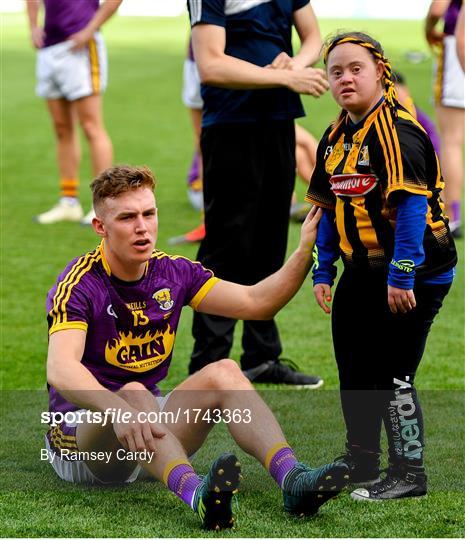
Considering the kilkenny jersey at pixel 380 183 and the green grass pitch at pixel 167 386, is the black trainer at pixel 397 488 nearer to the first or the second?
the green grass pitch at pixel 167 386

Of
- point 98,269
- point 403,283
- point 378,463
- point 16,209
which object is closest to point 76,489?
point 98,269

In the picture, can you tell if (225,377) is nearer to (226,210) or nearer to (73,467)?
(73,467)

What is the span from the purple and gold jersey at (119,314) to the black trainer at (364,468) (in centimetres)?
72

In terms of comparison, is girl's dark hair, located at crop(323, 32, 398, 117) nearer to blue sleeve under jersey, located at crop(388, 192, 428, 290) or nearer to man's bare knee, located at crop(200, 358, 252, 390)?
blue sleeve under jersey, located at crop(388, 192, 428, 290)

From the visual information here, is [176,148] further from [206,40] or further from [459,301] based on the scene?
[206,40]

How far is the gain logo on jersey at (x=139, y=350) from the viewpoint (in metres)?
4.00

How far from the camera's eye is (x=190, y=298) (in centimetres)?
420

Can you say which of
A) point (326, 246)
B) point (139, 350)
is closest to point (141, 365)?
point (139, 350)

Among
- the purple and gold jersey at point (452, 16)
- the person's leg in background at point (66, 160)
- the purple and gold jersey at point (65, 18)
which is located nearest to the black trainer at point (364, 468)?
the purple and gold jersey at point (452, 16)

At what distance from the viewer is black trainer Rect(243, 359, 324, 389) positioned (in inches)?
214

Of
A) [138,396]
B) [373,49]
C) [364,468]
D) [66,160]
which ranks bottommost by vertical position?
[364,468]

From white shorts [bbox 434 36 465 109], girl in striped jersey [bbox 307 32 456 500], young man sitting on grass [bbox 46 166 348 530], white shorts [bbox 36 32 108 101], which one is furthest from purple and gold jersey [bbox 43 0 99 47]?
girl in striped jersey [bbox 307 32 456 500]

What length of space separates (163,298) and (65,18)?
5.20m

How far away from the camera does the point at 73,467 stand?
405cm
